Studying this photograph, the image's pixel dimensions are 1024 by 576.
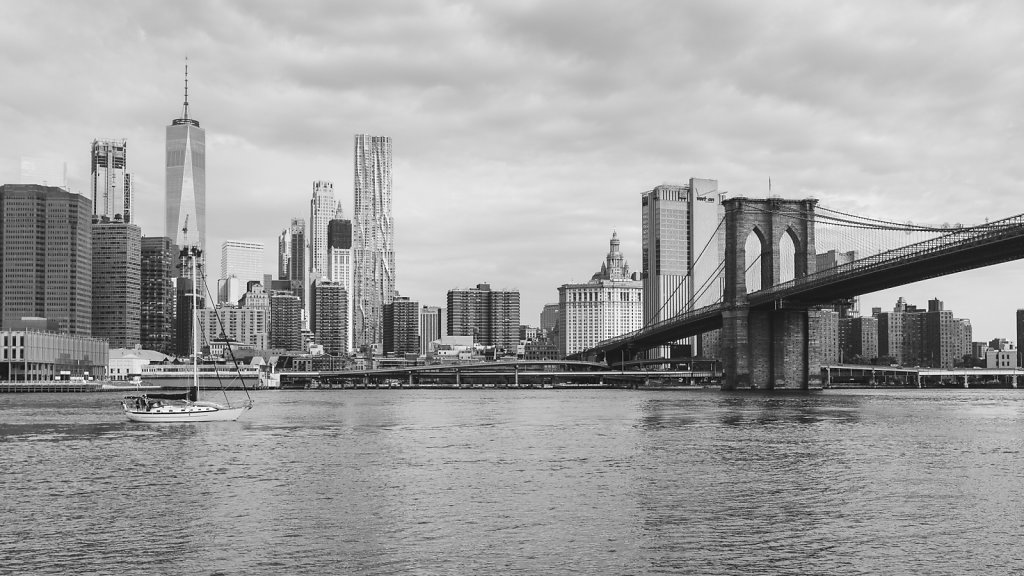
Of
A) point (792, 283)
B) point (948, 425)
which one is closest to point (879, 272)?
point (792, 283)

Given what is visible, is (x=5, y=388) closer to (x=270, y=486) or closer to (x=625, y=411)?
(x=625, y=411)

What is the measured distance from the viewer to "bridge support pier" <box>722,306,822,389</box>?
4350 inches

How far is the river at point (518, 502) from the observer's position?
2250 cm

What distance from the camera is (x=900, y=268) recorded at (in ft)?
275

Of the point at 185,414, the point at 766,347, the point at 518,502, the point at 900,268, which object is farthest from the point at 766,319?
the point at 518,502

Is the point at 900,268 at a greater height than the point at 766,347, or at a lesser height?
greater

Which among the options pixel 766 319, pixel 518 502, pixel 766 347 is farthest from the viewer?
pixel 766 319

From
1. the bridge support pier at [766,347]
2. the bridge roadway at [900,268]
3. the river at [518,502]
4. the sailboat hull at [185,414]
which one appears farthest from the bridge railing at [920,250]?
the sailboat hull at [185,414]

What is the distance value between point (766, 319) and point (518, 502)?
8639cm

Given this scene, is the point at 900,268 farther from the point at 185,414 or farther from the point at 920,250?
the point at 185,414

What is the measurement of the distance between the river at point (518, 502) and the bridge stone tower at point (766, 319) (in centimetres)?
5448

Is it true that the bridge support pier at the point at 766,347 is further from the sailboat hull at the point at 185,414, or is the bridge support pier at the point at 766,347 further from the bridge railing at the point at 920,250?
the sailboat hull at the point at 185,414

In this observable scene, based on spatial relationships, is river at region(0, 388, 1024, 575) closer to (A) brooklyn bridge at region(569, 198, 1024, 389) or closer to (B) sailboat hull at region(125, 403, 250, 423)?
(B) sailboat hull at region(125, 403, 250, 423)

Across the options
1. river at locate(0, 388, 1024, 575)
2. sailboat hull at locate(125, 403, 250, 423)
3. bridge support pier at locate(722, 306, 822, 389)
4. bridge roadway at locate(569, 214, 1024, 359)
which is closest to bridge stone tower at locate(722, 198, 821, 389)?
bridge support pier at locate(722, 306, 822, 389)
